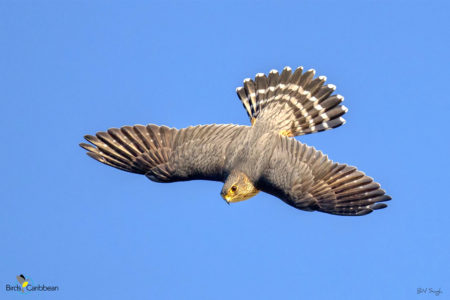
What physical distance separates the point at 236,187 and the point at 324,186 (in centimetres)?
166

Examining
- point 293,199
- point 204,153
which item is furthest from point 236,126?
point 293,199

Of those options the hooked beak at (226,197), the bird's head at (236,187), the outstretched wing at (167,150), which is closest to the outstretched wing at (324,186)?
the bird's head at (236,187)

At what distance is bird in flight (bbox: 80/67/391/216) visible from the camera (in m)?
17.4

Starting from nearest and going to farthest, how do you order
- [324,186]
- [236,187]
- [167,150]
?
[324,186], [236,187], [167,150]

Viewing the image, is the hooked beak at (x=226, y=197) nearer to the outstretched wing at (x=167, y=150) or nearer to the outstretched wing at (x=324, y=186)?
the outstretched wing at (x=167, y=150)

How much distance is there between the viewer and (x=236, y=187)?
58.3 ft

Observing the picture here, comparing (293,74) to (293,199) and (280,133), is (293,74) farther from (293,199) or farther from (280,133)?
(293,199)

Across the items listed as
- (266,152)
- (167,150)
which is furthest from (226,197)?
(167,150)

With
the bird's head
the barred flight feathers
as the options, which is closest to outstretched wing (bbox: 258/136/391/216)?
the bird's head

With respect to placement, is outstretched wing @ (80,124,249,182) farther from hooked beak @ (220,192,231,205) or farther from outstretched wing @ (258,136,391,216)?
outstretched wing @ (258,136,391,216)

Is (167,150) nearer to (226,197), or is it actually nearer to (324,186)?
(226,197)

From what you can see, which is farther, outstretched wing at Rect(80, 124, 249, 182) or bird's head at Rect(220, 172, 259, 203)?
outstretched wing at Rect(80, 124, 249, 182)

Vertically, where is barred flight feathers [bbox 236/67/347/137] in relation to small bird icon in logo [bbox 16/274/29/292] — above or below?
above

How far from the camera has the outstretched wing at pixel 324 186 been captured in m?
17.3
